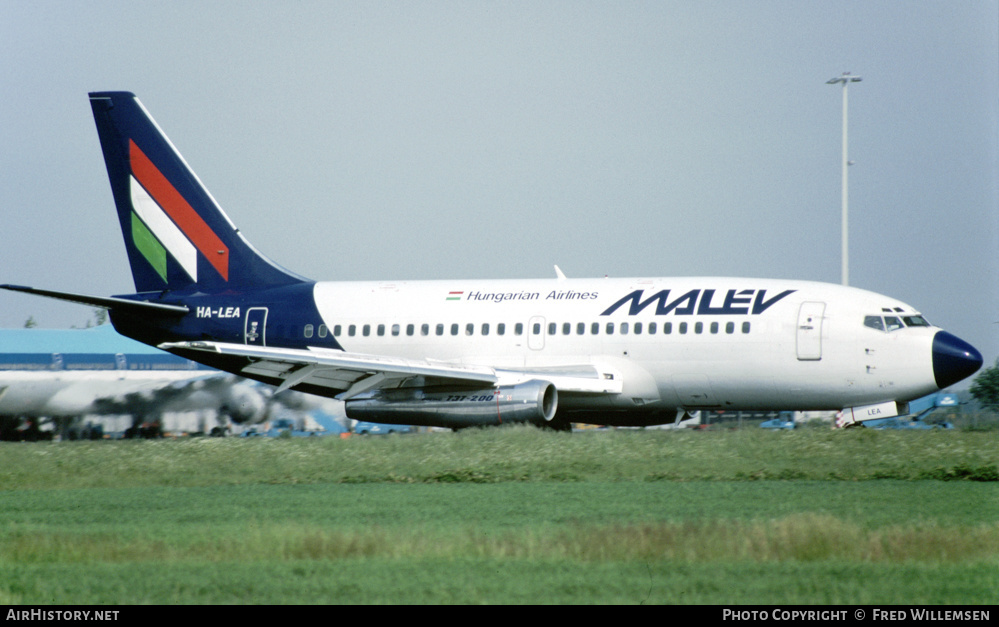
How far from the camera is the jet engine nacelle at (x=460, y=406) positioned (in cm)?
2362

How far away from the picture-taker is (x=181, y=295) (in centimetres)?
2966

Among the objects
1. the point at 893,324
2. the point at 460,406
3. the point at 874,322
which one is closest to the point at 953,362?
the point at 893,324

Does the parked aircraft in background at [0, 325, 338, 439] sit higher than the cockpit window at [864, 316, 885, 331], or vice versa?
the cockpit window at [864, 316, 885, 331]

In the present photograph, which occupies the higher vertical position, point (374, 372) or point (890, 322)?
point (890, 322)

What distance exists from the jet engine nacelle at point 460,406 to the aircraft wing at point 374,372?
0.25 metres

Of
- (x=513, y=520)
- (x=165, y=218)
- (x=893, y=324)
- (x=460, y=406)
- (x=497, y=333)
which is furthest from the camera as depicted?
(x=165, y=218)

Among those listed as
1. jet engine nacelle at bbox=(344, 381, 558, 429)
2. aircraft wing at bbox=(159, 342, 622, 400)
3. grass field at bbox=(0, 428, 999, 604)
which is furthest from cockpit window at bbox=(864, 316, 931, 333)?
jet engine nacelle at bbox=(344, 381, 558, 429)

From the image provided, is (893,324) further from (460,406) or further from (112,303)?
(112,303)

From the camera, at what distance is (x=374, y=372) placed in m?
24.9

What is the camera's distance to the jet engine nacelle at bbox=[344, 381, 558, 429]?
930 inches

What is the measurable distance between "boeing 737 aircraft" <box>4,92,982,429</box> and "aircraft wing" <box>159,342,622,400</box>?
0.04 meters

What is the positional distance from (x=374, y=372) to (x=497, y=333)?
129 inches

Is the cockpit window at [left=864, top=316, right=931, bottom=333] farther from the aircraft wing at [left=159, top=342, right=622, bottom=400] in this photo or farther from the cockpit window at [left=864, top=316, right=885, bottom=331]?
the aircraft wing at [left=159, top=342, right=622, bottom=400]

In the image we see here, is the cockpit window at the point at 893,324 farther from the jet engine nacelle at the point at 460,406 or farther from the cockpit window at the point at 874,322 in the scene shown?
the jet engine nacelle at the point at 460,406
